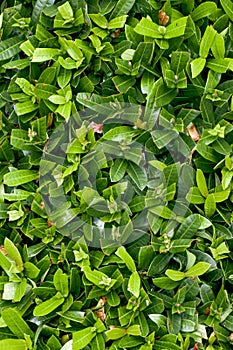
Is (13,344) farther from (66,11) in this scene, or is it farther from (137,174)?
(66,11)

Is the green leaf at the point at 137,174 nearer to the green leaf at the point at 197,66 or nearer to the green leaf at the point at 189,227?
the green leaf at the point at 189,227

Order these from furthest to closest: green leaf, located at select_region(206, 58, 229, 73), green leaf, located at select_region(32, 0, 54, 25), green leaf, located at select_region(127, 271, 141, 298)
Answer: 1. green leaf, located at select_region(32, 0, 54, 25)
2. green leaf, located at select_region(206, 58, 229, 73)
3. green leaf, located at select_region(127, 271, 141, 298)

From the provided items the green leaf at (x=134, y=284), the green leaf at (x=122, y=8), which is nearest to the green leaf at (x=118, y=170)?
the green leaf at (x=134, y=284)

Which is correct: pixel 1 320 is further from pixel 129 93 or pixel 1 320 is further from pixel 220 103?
pixel 220 103

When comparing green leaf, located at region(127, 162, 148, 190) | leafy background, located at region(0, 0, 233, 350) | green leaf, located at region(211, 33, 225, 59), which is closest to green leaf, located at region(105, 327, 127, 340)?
leafy background, located at region(0, 0, 233, 350)

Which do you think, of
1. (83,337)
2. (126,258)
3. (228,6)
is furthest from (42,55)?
(83,337)

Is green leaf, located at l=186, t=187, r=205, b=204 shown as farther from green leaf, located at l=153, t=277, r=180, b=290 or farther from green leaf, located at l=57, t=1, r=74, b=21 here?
green leaf, located at l=57, t=1, r=74, b=21
